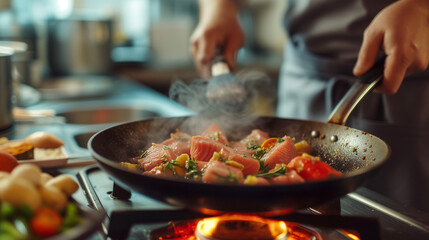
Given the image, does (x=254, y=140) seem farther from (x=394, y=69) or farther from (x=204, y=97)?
(x=394, y=69)

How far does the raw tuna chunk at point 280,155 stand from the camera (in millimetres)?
968

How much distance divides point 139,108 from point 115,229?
4.74ft

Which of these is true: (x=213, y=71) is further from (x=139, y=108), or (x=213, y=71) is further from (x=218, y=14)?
(x=139, y=108)

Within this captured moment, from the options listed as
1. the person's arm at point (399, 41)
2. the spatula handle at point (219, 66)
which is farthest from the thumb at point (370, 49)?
the spatula handle at point (219, 66)

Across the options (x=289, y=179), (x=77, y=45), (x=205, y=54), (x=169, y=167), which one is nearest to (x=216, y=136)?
(x=169, y=167)

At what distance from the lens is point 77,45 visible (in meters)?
2.68

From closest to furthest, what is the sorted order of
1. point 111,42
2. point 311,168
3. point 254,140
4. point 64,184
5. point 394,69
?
1. point 64,184
2. point 311,168
3. point 394,69
4. point 254,140
5. point 111,42

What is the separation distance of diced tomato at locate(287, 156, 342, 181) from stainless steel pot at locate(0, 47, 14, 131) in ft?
3.58

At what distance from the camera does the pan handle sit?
105 cm

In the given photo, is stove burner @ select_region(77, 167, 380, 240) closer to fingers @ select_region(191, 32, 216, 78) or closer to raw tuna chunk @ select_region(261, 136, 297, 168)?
raw tuna chunk @ select_region(261, 136, 297, 168)

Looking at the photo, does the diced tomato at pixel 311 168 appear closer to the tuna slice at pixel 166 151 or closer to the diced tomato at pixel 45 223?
the tuna slice at pixel 166 151

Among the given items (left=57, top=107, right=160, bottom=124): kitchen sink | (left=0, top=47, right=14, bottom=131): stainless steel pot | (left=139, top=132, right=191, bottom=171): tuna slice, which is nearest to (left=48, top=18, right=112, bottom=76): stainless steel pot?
(left=57, top=107, right=160, bottom=124): kitchen sink

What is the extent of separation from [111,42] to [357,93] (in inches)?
84.4

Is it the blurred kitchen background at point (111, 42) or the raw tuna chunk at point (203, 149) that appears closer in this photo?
the raw tuna chunk at point (203, 149)
